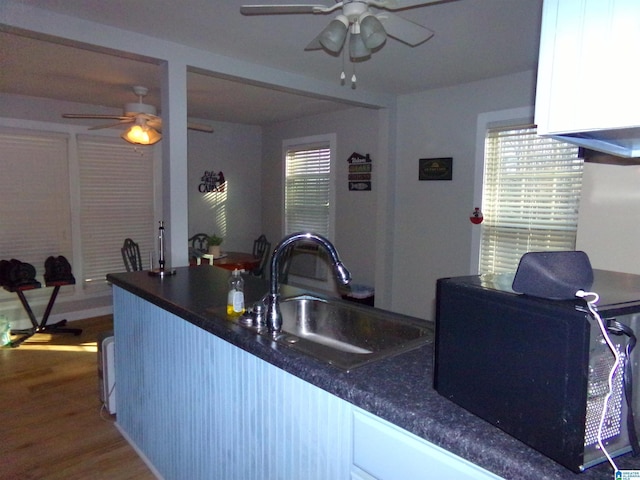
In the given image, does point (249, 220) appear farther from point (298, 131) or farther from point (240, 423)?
point (240, 423)

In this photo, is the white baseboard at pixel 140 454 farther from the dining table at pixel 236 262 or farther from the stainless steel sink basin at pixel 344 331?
the dining table at pixel 236 262

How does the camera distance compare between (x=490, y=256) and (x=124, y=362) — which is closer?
(x=124, y=362)

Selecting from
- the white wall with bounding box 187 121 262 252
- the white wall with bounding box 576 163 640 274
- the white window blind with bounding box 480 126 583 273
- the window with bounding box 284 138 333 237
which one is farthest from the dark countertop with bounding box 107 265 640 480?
the white wall with bounding box 187 121 262 252

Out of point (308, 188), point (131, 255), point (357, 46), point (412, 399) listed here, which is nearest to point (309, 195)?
point (308, 188)

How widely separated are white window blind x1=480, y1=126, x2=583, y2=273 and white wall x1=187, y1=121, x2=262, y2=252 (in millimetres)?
3497

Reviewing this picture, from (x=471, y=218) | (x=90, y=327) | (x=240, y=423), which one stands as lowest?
(x=90, y=327)

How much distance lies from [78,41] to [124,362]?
190 cm

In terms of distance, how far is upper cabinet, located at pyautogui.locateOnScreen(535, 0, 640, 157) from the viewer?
0.61 meters

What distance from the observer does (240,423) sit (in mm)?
1521

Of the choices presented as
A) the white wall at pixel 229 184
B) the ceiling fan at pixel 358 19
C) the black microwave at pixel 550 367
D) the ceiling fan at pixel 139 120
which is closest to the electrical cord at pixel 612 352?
the black microwave at pixel 550 367

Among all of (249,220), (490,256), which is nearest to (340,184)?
(249,220)

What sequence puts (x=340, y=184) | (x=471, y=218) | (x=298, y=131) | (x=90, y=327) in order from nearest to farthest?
(x=471, y=218) < (x=90, y=327) < (x=340, y=184) < (x=298, y=131)

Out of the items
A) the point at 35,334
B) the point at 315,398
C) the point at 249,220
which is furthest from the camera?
the point at 249,220

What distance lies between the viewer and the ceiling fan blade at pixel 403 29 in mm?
2023
